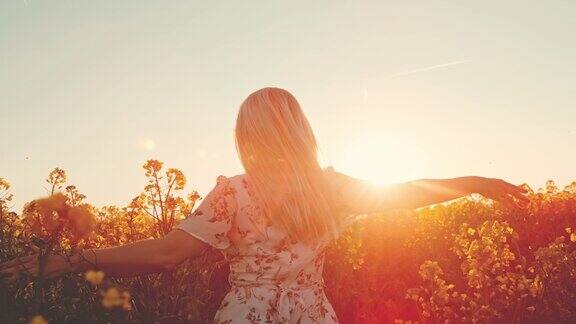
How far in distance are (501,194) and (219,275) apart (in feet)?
10.2

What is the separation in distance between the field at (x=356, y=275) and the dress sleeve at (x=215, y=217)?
41cm

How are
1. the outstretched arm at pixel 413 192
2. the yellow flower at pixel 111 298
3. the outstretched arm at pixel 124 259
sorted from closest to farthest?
1. the outstretched arm at pixel 124 259
2. the yellow flower at pixel 111 298
3. the outstretched arm at pixel 413 192

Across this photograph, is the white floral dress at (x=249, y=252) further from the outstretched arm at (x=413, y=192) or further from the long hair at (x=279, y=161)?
the outstretched arm at (x=413, y=192)

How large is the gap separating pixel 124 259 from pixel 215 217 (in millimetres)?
412

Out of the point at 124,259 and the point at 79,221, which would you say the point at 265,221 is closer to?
the point at 124,259

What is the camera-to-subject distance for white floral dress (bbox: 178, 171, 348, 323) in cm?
242

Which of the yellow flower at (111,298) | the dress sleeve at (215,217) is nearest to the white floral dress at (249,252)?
the dress sleeve at (215,217)

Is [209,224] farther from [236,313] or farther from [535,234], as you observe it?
[535,234]

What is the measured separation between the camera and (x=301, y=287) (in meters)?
2.61

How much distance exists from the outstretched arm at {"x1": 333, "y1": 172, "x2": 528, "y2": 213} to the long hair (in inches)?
10.9

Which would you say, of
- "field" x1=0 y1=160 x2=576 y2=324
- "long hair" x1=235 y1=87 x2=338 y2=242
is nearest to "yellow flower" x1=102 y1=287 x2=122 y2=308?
"field" x1=0 y1=160 x2=576 y2=324

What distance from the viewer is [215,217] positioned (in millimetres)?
2422

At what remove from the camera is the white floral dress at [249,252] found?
95.3 inches

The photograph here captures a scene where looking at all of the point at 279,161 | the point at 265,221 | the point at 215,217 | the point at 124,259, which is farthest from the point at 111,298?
the point at 279,161
